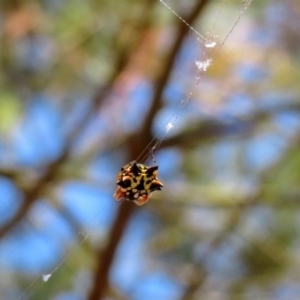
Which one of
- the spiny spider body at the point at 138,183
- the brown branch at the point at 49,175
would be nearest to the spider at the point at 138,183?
the spiny spider body at the point at 138,183

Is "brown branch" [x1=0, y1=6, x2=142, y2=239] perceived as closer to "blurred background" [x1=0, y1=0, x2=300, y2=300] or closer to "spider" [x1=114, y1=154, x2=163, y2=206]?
"blurred background" [x1=0, y1=0, x2=300, y2=300]

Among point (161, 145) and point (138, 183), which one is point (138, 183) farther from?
point (161, 145)

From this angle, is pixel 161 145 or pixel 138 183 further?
pixel 161 145

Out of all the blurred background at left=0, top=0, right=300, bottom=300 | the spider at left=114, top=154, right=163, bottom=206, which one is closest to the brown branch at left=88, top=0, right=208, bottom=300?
the blurred background at left=0, top=0, right=300, bottom=300

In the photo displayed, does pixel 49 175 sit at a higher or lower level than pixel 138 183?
higher

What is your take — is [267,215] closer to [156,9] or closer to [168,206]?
[168,206]

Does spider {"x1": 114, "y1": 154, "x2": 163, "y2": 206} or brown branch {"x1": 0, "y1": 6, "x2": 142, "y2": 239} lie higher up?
brown branch {"x1": 0, "y1": 6, "x2": 142, "y2": 239}

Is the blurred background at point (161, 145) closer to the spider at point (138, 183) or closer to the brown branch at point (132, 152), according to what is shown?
the brown branch at point (132, 152)

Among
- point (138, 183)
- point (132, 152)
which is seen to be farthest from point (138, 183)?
point (132, 152)
